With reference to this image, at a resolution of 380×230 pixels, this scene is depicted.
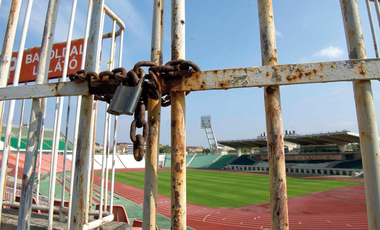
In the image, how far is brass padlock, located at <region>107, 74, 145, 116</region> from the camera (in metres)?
1.09

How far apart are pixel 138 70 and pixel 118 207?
3174 millimetres

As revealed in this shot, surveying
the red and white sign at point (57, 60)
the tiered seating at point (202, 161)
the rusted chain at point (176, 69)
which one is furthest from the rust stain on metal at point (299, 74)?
the tiered seating at point (202, 161)

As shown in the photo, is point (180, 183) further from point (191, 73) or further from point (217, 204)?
point (217, 204)

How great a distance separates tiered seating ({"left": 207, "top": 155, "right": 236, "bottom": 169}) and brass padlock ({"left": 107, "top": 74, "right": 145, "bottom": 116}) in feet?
136

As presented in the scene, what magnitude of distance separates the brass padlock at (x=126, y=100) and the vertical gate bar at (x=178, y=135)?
187mm

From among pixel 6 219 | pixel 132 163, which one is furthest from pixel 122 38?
pixel 132 163

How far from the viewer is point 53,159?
1833 millimetres

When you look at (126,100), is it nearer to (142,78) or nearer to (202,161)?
(142,78)

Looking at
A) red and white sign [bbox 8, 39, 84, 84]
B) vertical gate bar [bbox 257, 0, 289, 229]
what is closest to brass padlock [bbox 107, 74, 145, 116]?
vertical gate bar [bbox 257, 0, 289, 229]

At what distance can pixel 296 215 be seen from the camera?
10.1 metres

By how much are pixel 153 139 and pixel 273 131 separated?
23.8 inches

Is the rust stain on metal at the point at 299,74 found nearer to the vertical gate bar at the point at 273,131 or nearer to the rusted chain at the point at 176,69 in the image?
the vertical gate bar at the point at 273,131

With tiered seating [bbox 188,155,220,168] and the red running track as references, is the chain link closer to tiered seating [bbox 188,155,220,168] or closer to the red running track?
the red running track

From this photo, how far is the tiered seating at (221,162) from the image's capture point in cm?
4212
